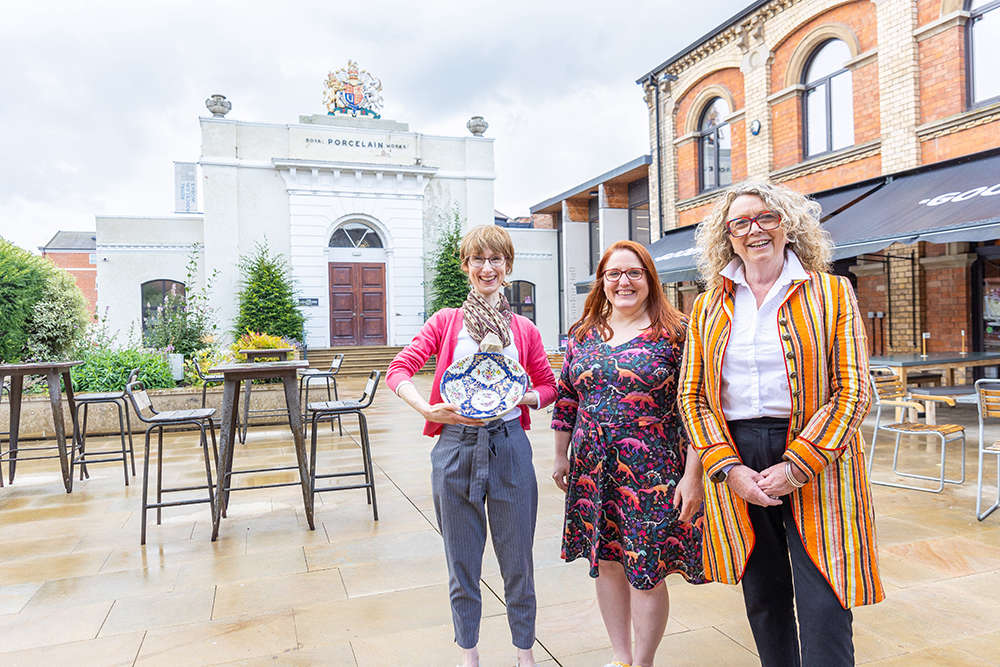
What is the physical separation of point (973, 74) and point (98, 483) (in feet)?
36.4

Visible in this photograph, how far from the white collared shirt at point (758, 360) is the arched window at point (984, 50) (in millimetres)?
8664

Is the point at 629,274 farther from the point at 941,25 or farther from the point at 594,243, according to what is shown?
the point at 594,243

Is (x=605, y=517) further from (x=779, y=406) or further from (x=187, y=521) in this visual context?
(x=187, y=521)

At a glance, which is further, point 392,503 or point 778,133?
point 778,133

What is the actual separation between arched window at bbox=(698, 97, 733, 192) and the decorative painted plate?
11.7 metres

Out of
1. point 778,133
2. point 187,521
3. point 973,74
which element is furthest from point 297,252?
point 973,74

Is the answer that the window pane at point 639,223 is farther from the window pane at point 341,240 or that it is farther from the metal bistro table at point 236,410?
the metal bistro table at point 236,410

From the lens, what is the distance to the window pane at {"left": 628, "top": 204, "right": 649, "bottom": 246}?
60.1 ft

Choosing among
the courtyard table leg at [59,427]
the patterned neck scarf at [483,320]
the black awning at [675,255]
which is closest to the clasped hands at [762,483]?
the patterned neck scarf at [483,320]

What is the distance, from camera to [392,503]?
473 cm

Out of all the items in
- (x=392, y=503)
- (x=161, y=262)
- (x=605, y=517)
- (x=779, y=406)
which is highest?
(x=161, y=262)

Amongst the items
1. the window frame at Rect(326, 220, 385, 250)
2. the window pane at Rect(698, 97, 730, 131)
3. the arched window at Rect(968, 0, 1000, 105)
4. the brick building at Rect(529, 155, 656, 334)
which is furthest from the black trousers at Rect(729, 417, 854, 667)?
the window frame at Rect(326, 220, 385, 250)

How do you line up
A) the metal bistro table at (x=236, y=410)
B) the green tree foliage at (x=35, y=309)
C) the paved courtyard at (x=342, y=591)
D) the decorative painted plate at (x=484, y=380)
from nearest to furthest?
the decorative painted plate at (x=484, y=380) → the paved courtyard at (x=342, y=591) → the metal bistro table at (x=236, y=410) → the green tree foliage at (x=35, y=309)

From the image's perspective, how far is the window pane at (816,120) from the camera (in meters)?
10.5
